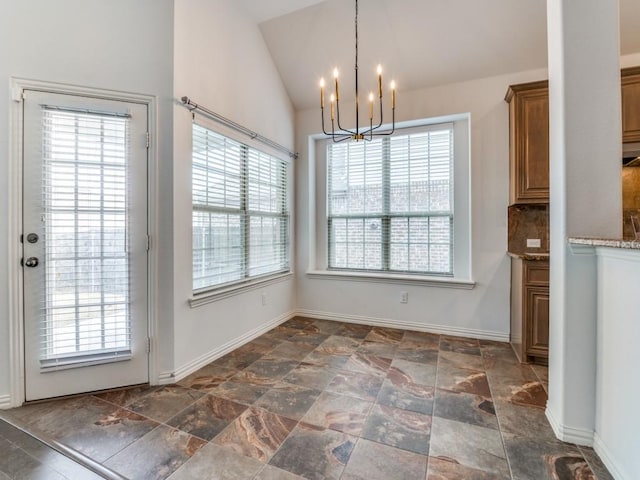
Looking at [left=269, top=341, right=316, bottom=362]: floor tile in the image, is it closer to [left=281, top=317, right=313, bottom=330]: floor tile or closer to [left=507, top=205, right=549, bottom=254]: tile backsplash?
[left=281, top=317, right=313, bottom=330]: floor tile

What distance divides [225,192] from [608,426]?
304 centimetres

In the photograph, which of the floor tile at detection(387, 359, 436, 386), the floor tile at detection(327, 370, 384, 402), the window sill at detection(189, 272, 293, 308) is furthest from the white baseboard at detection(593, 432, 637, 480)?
the window sill at detection(189, 272, 293, 308)

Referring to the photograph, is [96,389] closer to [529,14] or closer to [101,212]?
[101,212]

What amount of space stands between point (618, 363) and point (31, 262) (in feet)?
11.1

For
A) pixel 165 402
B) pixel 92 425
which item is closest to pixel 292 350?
pixel 165 402

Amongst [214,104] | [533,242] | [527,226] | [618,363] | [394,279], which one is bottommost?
[618,363]

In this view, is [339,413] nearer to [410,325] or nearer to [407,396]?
[407,396]

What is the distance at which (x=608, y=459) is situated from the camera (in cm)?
143

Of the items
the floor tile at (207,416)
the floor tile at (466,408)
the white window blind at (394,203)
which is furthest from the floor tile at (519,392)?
the floor tile at (207,416)

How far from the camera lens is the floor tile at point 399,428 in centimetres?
162

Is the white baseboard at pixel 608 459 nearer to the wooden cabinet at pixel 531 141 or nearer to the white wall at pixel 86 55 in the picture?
the wooden cabinet at pixel 531 141

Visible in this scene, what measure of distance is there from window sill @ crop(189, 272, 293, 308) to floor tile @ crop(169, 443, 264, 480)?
1.19 metres

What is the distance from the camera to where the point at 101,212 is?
2150 mm

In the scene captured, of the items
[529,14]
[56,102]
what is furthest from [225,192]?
[529,14]
